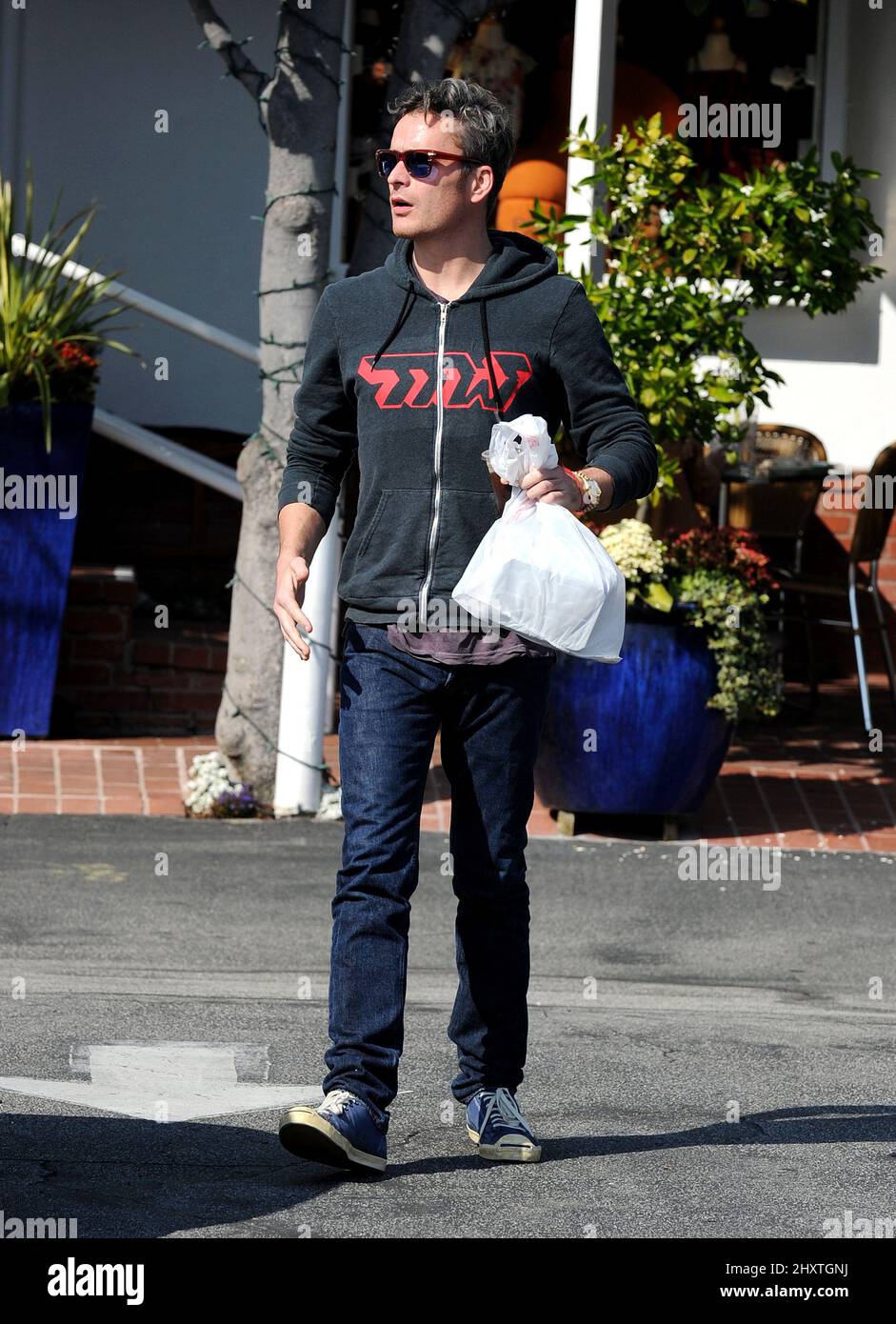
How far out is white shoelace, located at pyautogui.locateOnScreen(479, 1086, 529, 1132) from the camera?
13.1ft

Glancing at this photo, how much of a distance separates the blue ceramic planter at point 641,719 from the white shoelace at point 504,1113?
3430mm

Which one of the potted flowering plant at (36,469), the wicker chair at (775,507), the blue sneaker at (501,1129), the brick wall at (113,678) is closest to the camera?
the blue sneaker at (501,1129)

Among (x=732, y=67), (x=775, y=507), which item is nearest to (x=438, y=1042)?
(x=775, y=507)

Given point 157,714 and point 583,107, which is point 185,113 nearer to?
point 583,107

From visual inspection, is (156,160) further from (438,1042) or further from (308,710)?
(438,1042)

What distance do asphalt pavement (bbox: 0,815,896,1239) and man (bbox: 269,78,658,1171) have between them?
0.25 metres

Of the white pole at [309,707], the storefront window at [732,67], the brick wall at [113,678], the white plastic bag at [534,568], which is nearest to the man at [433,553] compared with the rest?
the white plastic bag at [534,568]

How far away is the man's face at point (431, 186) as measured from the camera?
3.82 metres

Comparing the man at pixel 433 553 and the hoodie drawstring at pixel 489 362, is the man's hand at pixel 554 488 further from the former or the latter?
the hoodie drawstring at pixel 489 362

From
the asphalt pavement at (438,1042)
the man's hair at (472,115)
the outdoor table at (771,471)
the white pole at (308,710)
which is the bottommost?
the asphalt pavement at (438,1042)

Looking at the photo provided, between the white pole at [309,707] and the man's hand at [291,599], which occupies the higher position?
the man's hand at [291,599]

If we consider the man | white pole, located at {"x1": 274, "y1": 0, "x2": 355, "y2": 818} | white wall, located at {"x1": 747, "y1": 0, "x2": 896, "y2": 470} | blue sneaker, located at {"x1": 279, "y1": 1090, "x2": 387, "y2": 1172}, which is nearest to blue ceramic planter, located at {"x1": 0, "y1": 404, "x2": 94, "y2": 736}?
white pole, located at {"x1": 274, "y1": 0, "x2": 355, "y2": 818}

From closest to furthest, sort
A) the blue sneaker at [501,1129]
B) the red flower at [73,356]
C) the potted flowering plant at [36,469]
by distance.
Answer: the blue sneaker at [501,1129], the potted flowering plant at [36,469], the red flower at [73,356]

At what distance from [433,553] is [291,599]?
0.28 metres
